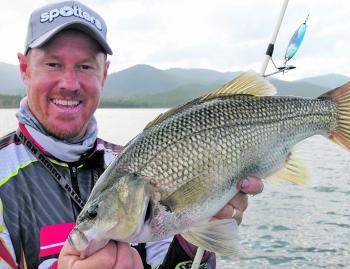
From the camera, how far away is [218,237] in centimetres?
269

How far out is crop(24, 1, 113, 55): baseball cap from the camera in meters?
3.50

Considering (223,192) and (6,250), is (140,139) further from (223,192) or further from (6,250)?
(6,250)

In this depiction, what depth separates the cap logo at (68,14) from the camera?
363 cm

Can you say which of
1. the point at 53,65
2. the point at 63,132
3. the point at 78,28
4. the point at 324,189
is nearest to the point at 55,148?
the point at 63,132

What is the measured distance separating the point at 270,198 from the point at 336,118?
14.7 meters

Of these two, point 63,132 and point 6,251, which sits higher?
point 63,132

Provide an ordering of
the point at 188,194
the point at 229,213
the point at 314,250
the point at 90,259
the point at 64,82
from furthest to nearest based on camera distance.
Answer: the point at 314,250 < the point at 64,82 < the point at 229,213 < the point at 188,194 < the point at 90,259

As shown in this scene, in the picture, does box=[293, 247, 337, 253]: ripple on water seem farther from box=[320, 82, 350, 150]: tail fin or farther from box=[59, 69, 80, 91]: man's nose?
box=[59, 69, 80, 91]: man's nose

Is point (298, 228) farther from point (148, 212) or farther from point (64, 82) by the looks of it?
point (148, 212)

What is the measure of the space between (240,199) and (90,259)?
131 cm

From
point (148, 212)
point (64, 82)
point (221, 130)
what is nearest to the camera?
point (148, 212)

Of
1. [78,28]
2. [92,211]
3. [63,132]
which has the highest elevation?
[78,28]

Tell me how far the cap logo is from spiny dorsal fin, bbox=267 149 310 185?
1.98m

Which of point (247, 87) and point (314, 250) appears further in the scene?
point (314, 250)
